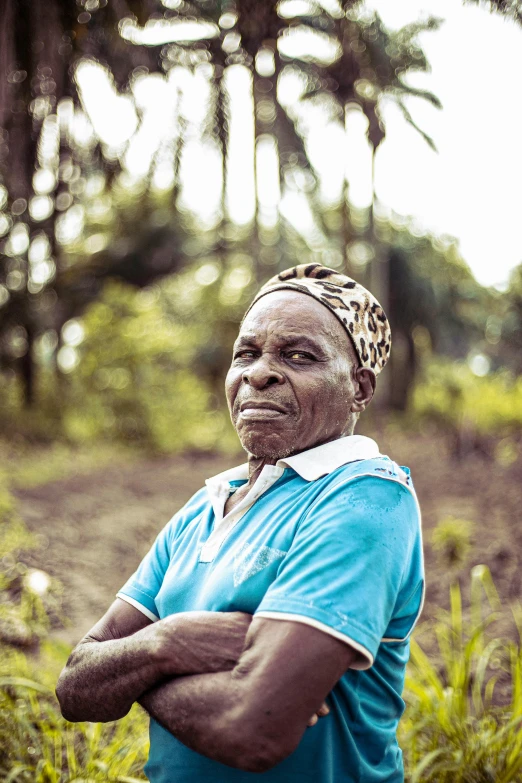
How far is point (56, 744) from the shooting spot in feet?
9.73

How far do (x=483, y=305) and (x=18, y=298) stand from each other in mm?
14476

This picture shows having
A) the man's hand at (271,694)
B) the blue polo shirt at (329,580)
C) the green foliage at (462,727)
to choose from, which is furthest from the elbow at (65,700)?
the green foliage at (462,727)

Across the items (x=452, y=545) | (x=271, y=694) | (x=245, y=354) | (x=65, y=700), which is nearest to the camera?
(x=271, y=694)

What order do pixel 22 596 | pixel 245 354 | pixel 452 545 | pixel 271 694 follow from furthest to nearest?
pixel 452 545 < pixel 22 596 < pixel 245 354 < pixel 271 694

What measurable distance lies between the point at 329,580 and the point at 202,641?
0.31 metres

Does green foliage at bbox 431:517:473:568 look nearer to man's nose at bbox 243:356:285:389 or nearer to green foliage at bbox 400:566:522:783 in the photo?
green foliage at bbox 400:566:522:783

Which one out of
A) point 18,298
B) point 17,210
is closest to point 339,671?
point 17,210

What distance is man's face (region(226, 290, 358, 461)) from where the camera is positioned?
1729mm

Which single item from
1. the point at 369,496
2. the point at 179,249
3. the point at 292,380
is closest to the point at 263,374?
the point at 292,380

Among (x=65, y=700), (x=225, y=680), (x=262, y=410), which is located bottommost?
(x=65, y=700)

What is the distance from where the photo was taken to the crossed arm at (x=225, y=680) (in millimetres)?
1274

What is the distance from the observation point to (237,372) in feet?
6.06

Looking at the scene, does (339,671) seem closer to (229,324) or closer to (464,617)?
(464,617)

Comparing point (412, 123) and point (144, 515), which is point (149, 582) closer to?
point (144, 515)
